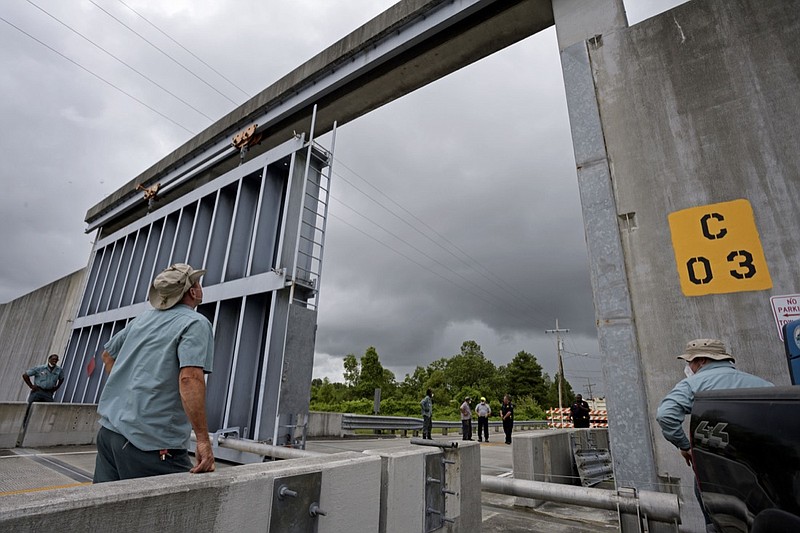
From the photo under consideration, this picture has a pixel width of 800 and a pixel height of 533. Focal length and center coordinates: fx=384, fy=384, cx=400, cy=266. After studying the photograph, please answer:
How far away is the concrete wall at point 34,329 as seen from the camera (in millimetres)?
14570

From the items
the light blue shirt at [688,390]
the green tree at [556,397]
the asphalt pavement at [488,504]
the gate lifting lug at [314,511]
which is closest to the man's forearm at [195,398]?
the gate lifting lug at [314,511]

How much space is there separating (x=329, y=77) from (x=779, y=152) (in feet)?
25.9

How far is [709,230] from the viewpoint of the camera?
430cm

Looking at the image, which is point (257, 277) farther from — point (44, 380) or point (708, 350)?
point (708, 350)

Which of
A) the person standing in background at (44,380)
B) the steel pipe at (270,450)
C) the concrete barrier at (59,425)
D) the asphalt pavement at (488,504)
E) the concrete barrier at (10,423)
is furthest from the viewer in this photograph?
the person standing in background at (44,380)

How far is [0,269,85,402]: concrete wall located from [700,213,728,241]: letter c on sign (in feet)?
57.4

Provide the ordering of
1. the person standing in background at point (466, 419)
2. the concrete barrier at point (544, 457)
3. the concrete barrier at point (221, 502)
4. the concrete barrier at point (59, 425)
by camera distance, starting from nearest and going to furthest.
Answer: the concrete barrier at point (221, 502) < the concrete barrier at point (544, 457) < the concrete barrier at point (59, 425) < the person standing in background at point (466, 419)

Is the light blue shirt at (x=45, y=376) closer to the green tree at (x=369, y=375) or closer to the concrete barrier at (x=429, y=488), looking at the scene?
the concrete barrier at (x=429, y=488)

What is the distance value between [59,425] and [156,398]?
828 cm

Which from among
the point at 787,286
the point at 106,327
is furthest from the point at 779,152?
the point at 106,327

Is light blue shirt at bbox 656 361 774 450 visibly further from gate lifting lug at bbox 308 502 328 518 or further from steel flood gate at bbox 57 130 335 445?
steel flood gate at bbox 57 130 335 445

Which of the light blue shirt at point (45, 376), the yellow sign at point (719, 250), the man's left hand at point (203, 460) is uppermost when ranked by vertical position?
the yellow sign at point (719, 250)

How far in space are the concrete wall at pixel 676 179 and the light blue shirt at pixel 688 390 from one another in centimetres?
155

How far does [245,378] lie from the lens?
23.7 feet
